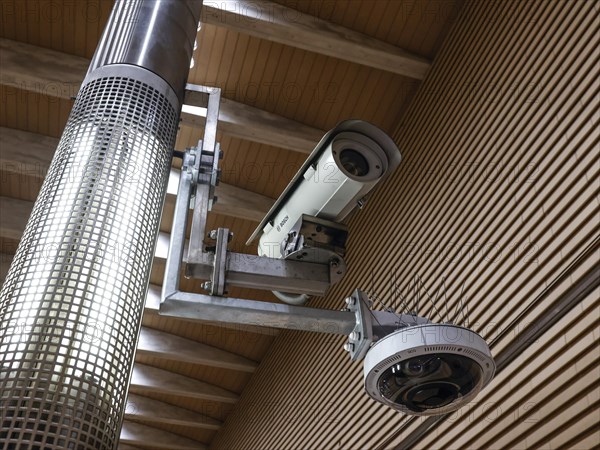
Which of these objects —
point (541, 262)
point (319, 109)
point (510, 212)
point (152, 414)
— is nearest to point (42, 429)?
point (541, 262)

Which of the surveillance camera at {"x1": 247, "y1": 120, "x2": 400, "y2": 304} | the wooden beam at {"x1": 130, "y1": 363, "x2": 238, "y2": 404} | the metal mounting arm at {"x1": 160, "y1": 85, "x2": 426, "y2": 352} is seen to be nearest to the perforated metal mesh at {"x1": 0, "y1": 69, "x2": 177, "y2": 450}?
the metal mounting arm at {"x1": 160, "y1": 85, "x2": 426, "y2": 352}

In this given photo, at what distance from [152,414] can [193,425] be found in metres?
0.85

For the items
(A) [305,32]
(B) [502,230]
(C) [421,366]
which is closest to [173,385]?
(A) [305,32]

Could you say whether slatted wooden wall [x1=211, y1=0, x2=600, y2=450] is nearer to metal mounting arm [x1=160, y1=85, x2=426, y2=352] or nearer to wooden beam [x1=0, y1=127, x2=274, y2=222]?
wooden beam [x1=0, y1=127, x2=274, y2=222]

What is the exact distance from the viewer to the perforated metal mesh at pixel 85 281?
158 centimetres

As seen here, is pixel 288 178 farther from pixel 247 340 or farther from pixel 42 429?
pixel 42 429

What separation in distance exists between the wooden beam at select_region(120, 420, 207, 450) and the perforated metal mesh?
41.5 ft

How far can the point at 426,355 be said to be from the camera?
8.38 feet

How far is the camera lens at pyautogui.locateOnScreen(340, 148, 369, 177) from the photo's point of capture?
277 centimetres

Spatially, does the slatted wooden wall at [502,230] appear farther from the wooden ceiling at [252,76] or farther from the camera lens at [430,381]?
the camera lens at [430,381]

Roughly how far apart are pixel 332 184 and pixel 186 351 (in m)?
9.67

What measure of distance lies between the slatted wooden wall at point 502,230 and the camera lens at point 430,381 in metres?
1.85

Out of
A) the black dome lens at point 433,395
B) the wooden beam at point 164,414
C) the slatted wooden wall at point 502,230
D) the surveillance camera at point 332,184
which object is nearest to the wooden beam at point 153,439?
the wooden beam at point 164,414

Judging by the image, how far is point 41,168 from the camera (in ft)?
29.4
